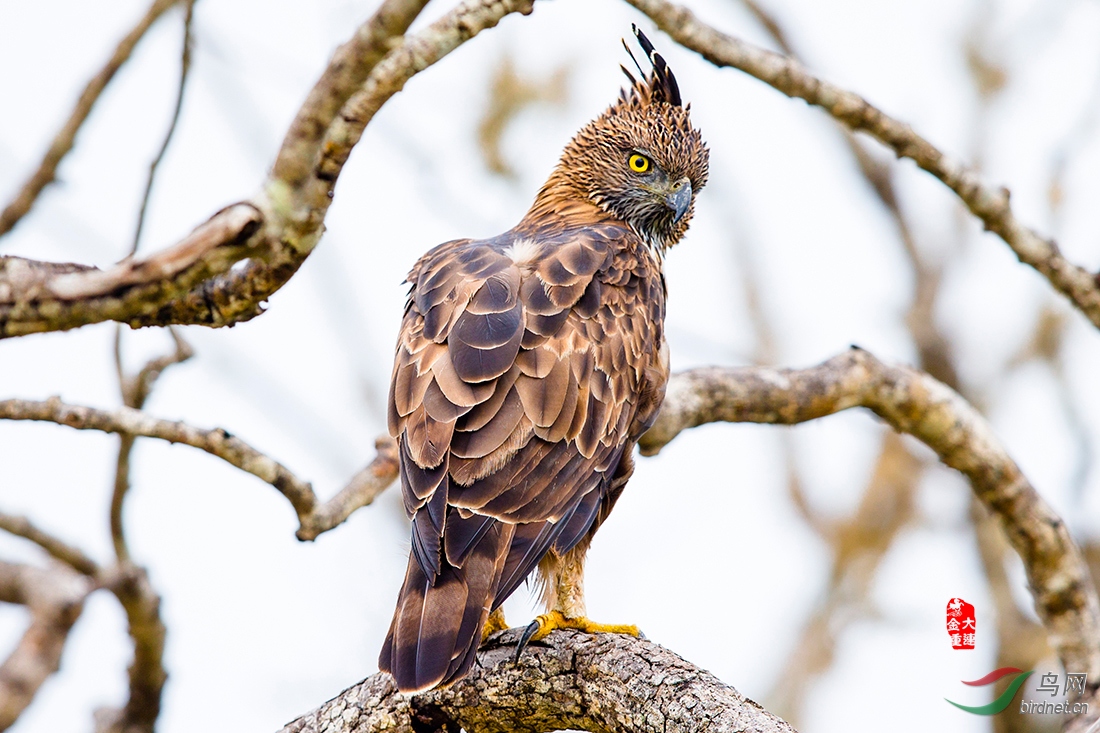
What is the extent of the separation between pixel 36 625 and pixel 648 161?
3.93 meters

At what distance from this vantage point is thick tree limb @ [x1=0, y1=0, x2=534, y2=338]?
2484 millimetres

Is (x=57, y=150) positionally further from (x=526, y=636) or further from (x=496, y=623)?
(x=526, y=636)

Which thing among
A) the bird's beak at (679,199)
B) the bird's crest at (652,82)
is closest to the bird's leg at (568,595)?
the bird's beak at (679,199)

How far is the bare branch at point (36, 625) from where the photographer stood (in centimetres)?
517

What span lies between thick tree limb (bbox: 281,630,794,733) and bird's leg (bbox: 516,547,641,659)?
0.26 metres

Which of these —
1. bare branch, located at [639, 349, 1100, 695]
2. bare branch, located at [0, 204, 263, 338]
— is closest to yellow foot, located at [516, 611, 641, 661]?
bare branch, located at [639, 349, 1100, 695]

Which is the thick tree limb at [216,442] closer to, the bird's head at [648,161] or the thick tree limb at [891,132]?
the thick tree limb at [891,132]

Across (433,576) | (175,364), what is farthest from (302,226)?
(175,364)

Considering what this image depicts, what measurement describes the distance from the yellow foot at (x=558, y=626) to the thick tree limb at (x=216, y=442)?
0.91m

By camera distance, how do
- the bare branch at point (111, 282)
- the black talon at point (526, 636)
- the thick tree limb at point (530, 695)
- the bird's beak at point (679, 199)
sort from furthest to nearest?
the bird's beak at point (679, 199), the black talon at point (526, 636), the thick tree limb at point (530, 695), the bare branch at point (111, 282)

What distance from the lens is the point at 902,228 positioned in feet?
36.1

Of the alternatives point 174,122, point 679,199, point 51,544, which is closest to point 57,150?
point 174,122

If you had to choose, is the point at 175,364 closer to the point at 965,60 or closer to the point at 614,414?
the point at 614,414

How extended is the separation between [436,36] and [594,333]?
66.3 inches
